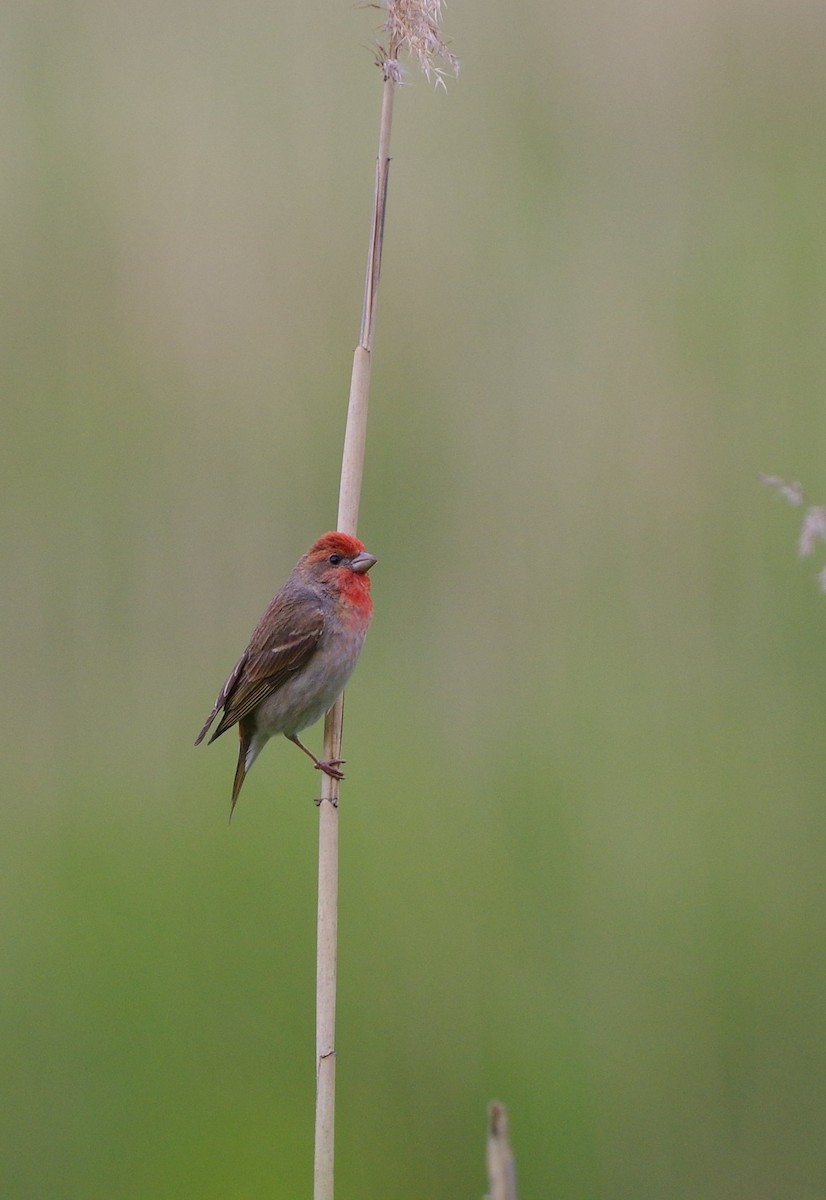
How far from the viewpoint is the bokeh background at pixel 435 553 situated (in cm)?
286

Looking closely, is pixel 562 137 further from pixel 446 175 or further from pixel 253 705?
pixel 253 705

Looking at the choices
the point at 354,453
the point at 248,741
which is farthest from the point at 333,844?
the point at 248,741

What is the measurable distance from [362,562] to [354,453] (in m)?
0.60

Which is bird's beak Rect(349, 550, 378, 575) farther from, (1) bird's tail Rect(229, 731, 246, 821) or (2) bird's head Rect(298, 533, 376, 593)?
(1) bird's tail Rect(229, 731, 246, 821)

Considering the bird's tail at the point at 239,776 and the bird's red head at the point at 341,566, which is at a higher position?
the bird's red head at the point at 341,566

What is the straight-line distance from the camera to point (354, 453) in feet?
7.63

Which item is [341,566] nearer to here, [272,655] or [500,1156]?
[272,655]

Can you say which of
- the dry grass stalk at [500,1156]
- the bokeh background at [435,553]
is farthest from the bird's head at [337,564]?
the dry grass stalk at [500,1156]

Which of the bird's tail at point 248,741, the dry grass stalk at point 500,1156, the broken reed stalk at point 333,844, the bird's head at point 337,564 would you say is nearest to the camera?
the dry grass stalk at point 500,1156

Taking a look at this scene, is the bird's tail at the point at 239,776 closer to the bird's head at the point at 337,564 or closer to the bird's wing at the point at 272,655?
the bird's wing at the point at 272,655

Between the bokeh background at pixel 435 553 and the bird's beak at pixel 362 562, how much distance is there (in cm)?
65

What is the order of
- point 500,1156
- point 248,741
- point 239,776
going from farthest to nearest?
point 248,741 < point 239,776 < point 500,1156

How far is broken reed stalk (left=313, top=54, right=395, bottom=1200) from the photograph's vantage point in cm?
204

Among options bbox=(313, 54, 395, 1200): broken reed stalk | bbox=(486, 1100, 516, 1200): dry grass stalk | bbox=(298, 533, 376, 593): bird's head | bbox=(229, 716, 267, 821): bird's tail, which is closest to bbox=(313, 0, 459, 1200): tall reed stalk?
bbox=(313, 54, 395, 1200): broken reed stalk
